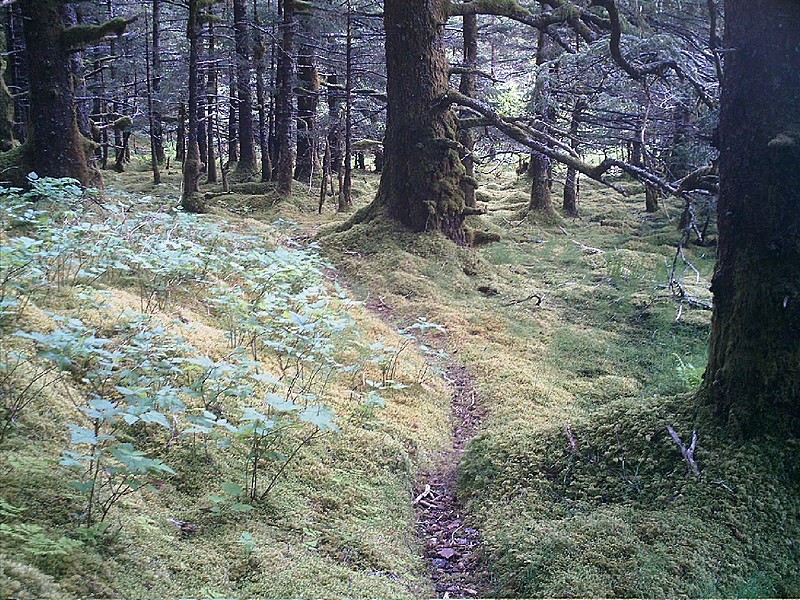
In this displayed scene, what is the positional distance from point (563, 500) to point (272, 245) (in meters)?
7.05

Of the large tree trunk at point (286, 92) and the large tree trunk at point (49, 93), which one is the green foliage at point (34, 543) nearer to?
the large tree trunk at point (49, 93)

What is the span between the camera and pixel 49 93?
9430mm

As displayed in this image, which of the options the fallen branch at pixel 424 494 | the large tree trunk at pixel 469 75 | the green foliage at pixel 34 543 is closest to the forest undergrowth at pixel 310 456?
the green foliage at pixel 34 543

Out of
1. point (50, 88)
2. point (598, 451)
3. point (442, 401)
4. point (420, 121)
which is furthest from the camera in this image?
point (420, 121)

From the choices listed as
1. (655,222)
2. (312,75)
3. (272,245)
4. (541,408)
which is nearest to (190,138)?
(272,245)

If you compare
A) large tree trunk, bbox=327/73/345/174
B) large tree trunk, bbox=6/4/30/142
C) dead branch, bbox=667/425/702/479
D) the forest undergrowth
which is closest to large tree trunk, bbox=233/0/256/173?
large tree trunk, bbox=327/73/345/174

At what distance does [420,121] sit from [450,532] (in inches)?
289

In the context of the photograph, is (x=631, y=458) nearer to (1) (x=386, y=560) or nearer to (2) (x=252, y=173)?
(1) (x=386, y=560)

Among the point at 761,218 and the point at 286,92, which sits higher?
the point at 286,92

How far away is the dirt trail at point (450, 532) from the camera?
10.7 ft

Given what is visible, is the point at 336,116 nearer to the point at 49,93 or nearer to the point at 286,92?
the point at 286,92

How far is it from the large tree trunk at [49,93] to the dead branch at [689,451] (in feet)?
32.0

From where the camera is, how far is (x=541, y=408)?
520cm

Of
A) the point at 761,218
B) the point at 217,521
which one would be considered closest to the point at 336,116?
the point at 761,218
